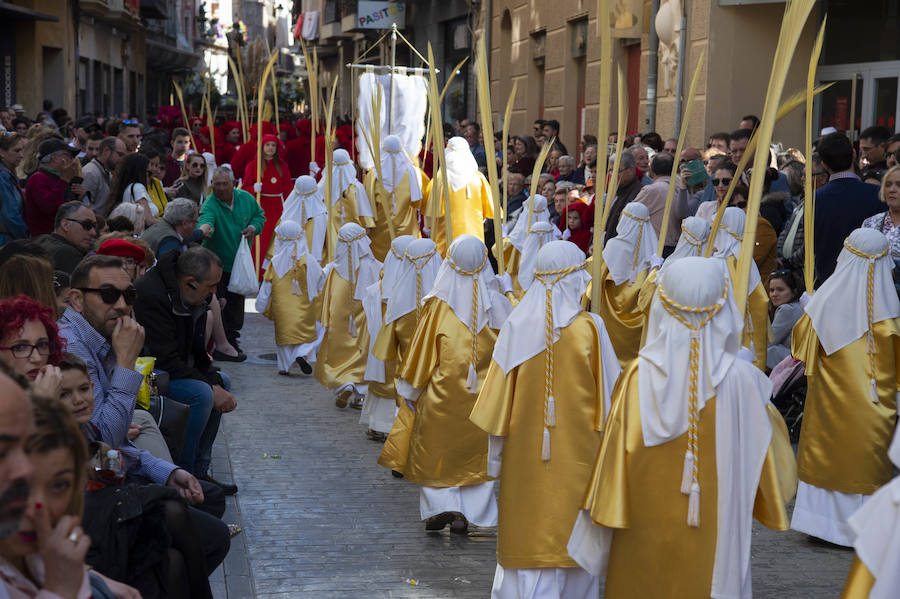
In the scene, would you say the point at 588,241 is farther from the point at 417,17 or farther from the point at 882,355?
the point at 417,17

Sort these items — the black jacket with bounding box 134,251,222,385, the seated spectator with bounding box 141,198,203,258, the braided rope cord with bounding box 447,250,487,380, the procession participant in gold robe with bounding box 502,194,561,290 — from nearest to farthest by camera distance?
1. the black jacket with bounding box 134,251,222,385
2. the braided rope cord with bounding box 447,250,487,380
3. the seated spectator with bounding box 141,198,203,258
4. the procession participant in gold robe with bounding box 502,194,561,290

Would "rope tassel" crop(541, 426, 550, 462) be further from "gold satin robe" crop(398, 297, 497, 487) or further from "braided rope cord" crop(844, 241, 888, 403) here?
"braided rope cord" crop(844, 241, 888, 403)

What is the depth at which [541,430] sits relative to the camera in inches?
196

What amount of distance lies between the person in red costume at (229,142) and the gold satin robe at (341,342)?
342 inches

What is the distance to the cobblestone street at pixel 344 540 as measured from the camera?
5.47m

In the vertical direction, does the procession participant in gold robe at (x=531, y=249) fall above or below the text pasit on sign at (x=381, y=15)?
below

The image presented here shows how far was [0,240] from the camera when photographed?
28.5 ft

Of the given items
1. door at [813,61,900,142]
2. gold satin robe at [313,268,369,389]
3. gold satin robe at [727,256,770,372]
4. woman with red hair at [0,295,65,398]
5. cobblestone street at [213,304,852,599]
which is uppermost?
door at [813,61,900,142]

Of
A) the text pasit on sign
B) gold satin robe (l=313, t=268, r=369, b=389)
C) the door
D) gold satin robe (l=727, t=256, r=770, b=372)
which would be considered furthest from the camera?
the text pasit on sign

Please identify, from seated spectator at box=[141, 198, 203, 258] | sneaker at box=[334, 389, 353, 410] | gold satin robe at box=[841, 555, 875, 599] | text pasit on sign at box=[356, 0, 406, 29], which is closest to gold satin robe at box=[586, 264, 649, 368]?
sneaker at box=[334, 389, 353, 410]

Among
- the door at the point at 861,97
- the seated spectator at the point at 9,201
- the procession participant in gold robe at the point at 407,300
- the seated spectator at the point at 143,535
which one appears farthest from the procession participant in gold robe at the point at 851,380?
the door at the point at 861,97

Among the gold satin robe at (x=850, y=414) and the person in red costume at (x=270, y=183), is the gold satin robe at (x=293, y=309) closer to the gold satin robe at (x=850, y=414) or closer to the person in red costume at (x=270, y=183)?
the person in red costume at (x=270, y=183)

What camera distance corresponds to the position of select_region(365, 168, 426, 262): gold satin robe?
42.4 feet

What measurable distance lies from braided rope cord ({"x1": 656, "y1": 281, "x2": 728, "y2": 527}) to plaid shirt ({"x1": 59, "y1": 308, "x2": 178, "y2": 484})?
2.03m
